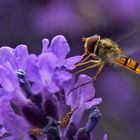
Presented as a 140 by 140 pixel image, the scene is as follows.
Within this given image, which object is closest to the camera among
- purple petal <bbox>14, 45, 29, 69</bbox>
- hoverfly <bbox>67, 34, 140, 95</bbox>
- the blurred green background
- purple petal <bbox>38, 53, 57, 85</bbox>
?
purple petal <bbox>38, 53, 57, 85</bbox>

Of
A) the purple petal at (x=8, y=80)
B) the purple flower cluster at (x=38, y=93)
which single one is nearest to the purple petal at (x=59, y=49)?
the purple flower cluster at (x=38, y=93)

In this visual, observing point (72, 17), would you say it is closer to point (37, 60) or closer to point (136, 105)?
point (136, 105)

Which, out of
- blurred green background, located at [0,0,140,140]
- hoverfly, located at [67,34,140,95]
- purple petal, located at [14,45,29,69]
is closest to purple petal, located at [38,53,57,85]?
purple petal, located at [14,45,29,69]

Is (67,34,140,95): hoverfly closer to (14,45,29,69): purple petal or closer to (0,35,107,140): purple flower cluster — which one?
(0,35,107,140): purple flower cluster

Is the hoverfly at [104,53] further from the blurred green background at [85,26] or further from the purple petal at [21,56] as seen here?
the blurred green background at [85,26]

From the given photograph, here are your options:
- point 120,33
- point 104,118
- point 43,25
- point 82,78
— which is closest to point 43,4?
point 43,25
